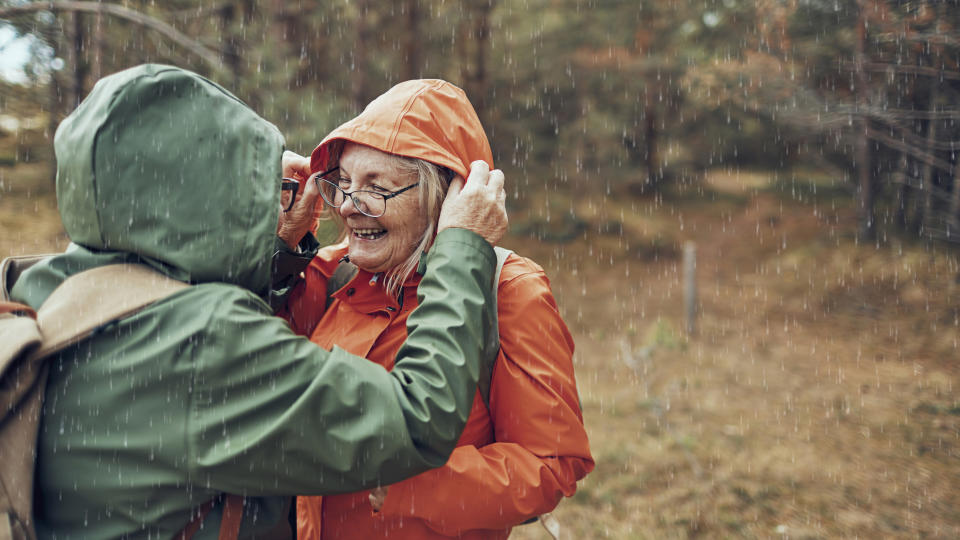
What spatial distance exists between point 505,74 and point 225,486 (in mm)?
17813

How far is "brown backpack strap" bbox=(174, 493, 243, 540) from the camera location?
1456mm

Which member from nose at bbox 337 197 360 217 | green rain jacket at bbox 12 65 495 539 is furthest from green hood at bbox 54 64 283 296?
nose at bbox 337 197 360 217

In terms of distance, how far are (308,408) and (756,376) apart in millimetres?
9434

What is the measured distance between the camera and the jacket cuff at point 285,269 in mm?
2404

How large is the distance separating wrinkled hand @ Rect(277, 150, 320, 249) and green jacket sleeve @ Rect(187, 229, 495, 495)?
111cm

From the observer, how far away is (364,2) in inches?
497

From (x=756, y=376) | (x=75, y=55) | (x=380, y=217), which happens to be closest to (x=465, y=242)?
(x=380, y=217)

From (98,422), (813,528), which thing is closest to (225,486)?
(98,422)

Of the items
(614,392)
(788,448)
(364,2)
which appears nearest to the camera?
(788,448)

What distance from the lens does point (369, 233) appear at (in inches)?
90.9

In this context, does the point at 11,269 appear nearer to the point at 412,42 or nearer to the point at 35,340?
the point at 35,340

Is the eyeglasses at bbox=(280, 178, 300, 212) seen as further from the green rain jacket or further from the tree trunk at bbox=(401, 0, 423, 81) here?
the tree trunk at bbox=(401, 0, 423, 81)

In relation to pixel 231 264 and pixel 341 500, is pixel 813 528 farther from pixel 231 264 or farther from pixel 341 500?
pixel 231 264

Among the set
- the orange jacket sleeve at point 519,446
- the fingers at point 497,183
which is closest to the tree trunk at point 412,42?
the fingers at point 497,183
